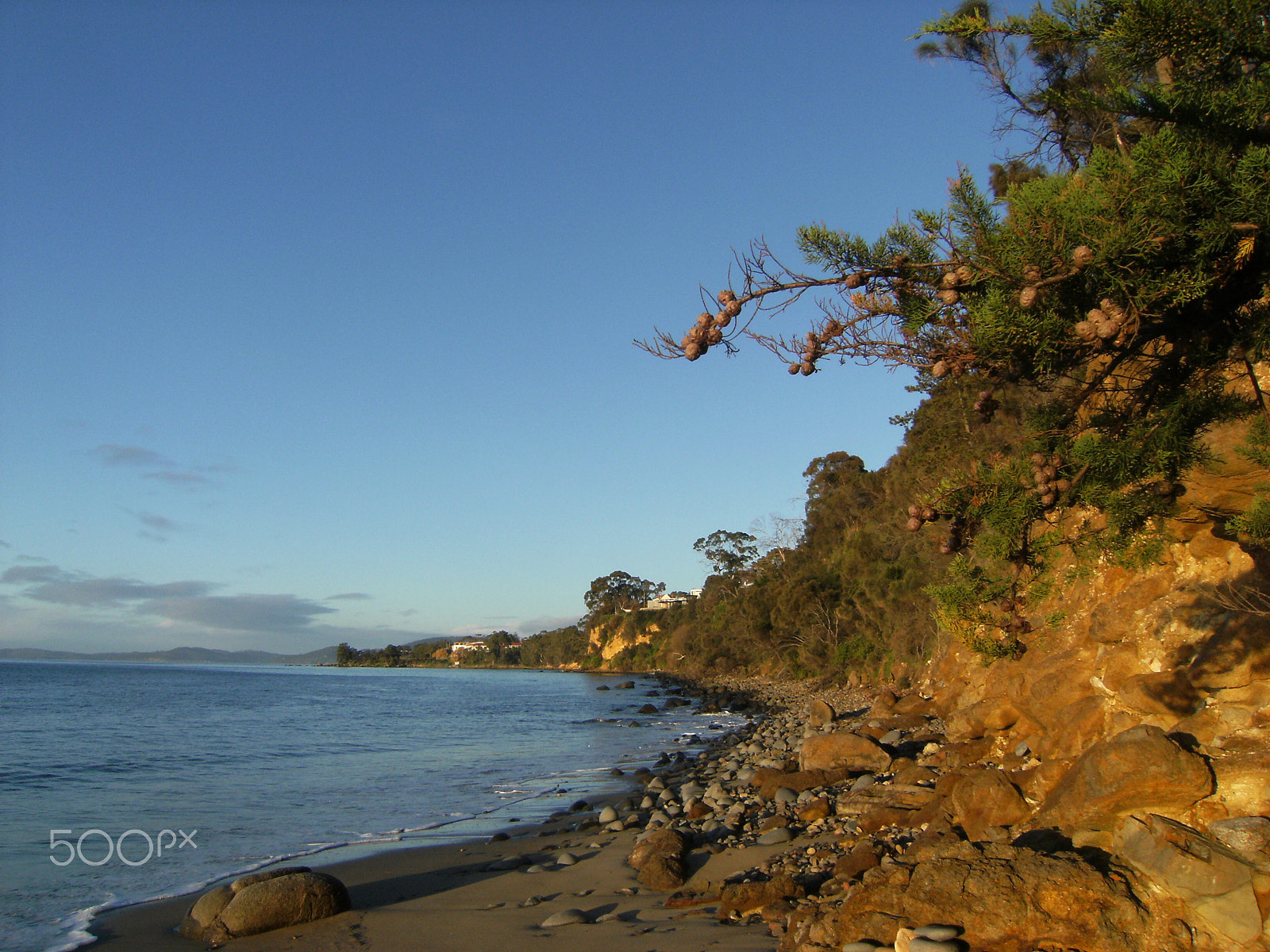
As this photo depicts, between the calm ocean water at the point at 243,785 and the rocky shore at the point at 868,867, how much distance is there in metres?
1.68

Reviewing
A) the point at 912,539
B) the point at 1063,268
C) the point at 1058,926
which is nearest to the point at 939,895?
the point at 1058,926

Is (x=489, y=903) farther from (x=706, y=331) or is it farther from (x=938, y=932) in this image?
(x=706, y=331)

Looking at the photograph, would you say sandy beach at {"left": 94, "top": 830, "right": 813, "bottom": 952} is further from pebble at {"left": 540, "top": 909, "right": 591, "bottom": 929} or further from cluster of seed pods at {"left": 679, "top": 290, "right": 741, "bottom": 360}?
cluster of seed pods at {"left": 679, "top": 290, "right": 741, "bottom": 360}

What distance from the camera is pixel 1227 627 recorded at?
→ 22.3ft

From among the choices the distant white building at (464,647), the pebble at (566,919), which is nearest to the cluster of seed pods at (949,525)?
the pebble at (566,919)

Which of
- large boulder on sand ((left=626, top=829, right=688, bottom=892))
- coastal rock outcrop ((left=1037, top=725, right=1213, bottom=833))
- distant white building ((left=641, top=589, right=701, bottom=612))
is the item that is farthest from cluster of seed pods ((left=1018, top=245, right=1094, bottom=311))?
distant white building ((left=641, top=589, right=701, bottom=612))

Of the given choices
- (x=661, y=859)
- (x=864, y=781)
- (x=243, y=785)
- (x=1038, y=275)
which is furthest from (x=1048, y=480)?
(x=243, y=785)

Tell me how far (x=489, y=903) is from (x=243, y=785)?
12.4 m

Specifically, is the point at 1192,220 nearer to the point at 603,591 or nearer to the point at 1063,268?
the point at 1063,268

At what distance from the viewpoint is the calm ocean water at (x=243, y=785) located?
10766 millimetres

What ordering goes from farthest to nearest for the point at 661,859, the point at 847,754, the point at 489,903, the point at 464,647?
1. the point at 464,647
2. the point at 847,754
3. the point at 661,859
4. the point at 489,903

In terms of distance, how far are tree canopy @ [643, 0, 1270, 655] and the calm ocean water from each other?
31.7ft

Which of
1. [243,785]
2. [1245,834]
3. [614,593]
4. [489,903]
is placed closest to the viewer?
[1245,834]

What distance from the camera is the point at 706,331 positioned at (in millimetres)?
3502
